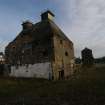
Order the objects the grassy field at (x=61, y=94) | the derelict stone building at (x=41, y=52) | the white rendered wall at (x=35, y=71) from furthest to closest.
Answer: the derelict stone building at (x=41, y=52)
the white rendered wall at (x=35, y=71)
the grassy field at (x=61, y=94)

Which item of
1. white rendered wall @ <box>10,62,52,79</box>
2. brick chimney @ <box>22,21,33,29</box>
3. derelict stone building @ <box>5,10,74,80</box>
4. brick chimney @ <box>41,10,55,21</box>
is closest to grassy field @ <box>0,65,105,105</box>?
white rendered wall @ <box>10,62,52,79</box>

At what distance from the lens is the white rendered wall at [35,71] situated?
27.0m

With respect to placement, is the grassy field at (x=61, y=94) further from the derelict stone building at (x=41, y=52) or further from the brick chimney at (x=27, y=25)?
the brick chimney at (x=27, y=25)

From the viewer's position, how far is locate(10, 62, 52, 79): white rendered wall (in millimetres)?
26984

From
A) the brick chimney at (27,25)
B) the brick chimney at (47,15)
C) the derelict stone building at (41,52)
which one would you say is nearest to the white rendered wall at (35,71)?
the derelict stone building at (41,52)

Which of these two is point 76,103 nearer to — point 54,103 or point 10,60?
point 54,103

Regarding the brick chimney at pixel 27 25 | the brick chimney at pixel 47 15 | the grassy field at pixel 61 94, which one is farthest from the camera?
the brick chimney at pixel 27 25

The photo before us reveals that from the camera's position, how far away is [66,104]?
36.6ft

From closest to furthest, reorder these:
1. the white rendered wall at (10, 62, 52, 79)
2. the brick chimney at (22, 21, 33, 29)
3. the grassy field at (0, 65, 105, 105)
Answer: the grassy field at (0, 65, 105, 105), the white rendered wall at (10, 62, 52, 79), the brick chimney at (22, 21, 33, 29)

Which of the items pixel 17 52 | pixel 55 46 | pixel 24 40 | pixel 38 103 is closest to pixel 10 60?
pixel 17 52

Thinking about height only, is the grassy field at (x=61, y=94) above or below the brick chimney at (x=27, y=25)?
below

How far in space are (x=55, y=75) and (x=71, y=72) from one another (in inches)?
228

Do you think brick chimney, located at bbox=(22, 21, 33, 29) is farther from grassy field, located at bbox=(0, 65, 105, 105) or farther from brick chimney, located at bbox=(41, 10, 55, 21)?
grassy field, located at bbox=(0, 65, 105, 105)

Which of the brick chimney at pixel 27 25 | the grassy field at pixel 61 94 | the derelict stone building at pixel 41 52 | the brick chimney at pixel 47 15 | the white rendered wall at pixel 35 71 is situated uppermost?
the brick chimney at pixel 47 15
